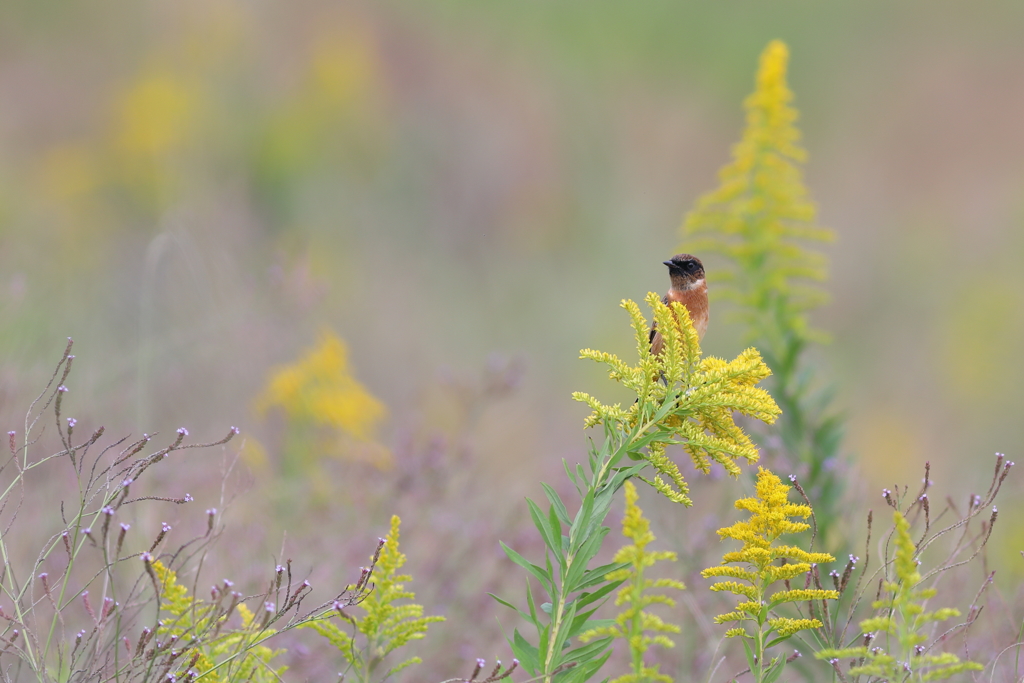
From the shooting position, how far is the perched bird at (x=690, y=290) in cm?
381

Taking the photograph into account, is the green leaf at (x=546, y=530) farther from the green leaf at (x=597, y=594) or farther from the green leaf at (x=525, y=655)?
the green leaf at (x=525, y=655)

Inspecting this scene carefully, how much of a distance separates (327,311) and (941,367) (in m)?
10.9

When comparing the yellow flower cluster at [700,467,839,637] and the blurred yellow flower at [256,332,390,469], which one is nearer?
the yellow flower cluster at [700,467,839,637]

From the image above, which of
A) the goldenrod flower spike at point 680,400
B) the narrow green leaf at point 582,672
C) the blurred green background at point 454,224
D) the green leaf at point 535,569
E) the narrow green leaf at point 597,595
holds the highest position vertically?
the blurred green background at point 454,224

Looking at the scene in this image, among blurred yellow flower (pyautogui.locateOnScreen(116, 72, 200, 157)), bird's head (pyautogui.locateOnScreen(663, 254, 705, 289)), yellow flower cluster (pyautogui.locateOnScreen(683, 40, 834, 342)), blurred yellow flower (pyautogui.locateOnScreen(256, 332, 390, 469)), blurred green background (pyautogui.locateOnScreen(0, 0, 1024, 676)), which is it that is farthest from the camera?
blurred yellow flower (pyautogui.locateOnScreen(116, 72, 200, 157))

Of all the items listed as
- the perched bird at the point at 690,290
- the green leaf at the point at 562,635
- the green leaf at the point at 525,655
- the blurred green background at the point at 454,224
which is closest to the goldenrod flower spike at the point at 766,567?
the green leaf at the point at 562,635

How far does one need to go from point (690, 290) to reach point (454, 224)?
52.6ft

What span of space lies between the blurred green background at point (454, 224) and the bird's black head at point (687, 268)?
1.68 m

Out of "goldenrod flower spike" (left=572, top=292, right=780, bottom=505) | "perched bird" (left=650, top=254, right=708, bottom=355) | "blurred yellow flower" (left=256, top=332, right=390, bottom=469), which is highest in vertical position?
"blurred yellow flower" (left=256, top=332, right=390, bottom=469)

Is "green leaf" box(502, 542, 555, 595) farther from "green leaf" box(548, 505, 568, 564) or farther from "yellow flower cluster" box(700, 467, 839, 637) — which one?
"yellow flower cluster" box(700, 467, 839, 637)

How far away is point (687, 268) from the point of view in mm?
3961

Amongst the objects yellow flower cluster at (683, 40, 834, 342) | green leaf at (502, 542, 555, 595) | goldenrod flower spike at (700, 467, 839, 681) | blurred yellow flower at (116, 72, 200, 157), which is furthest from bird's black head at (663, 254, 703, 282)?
blurred yellow flower at (116, 72, 200, 157)

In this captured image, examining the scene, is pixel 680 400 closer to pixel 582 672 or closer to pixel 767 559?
pixel 767 559

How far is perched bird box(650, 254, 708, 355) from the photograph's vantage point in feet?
12.5
